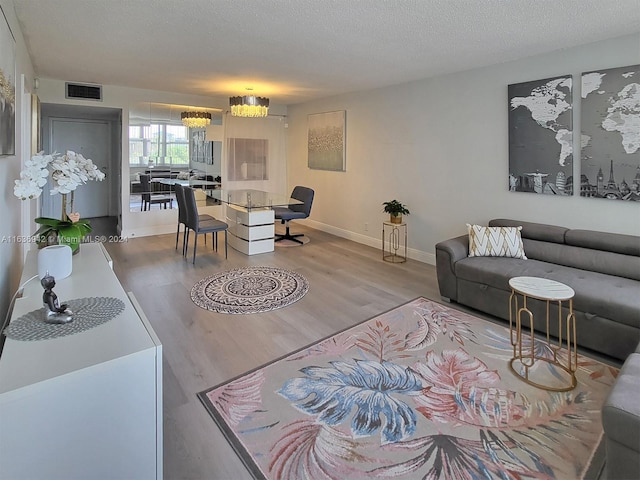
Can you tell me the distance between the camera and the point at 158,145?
6.49 m

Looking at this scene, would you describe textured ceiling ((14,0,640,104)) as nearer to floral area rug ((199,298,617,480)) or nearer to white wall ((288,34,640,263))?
white wall ((288,34,640,263))

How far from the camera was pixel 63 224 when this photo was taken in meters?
2.41

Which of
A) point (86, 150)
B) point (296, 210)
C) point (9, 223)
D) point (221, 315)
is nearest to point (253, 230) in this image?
point (296, 210)

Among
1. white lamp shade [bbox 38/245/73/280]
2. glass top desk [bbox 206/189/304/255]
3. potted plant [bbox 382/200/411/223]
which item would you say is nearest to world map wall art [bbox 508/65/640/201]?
potted plant [bbox 382/200/411/223]

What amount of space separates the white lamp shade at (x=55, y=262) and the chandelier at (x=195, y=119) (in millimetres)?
5223

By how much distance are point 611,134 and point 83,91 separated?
22.1 ft

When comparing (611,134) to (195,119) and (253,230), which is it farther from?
(195,119)

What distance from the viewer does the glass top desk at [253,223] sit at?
218 inches

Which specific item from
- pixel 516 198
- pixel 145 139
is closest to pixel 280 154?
pixel 145 139

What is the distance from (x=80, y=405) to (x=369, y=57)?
13.1 feet

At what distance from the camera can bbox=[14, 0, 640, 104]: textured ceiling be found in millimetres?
2771

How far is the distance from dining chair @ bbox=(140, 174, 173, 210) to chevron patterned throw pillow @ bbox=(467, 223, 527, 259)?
209 inches

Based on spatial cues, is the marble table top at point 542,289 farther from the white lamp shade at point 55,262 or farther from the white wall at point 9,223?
the white wall at point 9,223

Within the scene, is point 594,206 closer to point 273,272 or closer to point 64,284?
point 273,272
